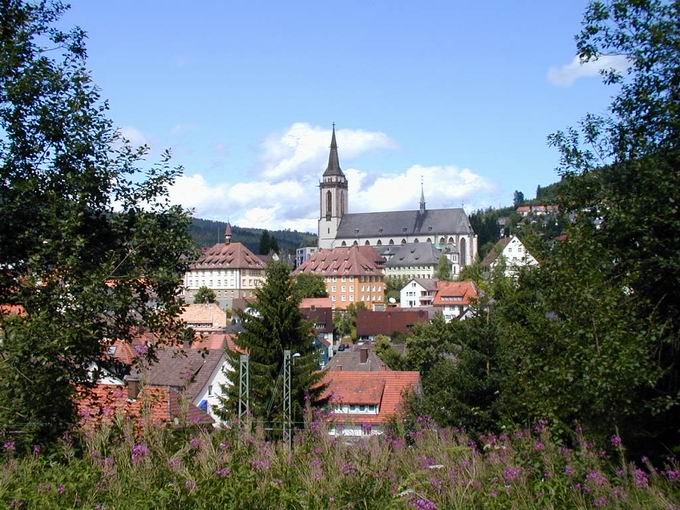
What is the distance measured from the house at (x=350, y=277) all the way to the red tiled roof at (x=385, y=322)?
127ft

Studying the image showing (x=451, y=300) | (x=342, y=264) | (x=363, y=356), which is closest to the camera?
(x=363, y=356)

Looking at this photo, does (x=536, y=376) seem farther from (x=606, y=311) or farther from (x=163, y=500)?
(x=163, y=500)

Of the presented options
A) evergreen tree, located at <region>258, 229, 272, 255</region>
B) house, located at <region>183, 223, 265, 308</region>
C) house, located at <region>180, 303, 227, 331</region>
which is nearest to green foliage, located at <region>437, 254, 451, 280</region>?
house, located at <region>183, 223, 265, 308</region>

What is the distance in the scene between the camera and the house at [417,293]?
362 ft

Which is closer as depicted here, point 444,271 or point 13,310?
point 13,310

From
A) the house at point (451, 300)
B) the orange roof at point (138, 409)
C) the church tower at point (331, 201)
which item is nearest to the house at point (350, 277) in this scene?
the house at point (451, 300)

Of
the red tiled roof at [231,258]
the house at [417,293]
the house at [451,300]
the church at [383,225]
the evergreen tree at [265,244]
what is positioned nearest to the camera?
the house at [451,300]

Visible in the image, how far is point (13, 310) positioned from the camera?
802 cm

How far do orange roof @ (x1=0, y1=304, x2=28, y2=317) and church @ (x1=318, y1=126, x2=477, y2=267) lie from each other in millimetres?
146107

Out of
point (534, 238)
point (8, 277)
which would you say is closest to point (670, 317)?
point (534, 238)

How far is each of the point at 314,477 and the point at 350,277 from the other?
114 m

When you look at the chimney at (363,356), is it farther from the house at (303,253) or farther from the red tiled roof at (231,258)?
the house at (303,253)

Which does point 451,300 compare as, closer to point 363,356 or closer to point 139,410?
point 363,356

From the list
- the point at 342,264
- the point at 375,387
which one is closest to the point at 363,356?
the point at 375,387
